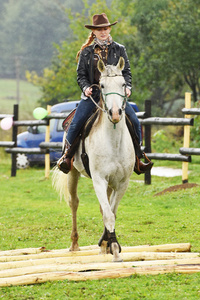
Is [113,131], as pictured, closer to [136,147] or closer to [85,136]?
[85,136]

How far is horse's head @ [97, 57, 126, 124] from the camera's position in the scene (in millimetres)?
6020

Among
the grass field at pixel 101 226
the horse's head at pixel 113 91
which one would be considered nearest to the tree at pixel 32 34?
the grass field at pixel 101 226

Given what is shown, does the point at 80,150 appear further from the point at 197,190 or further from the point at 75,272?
the point at 197,190

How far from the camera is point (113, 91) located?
20.2 ft

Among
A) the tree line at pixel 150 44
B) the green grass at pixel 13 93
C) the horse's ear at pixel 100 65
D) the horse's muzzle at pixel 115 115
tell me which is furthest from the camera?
the green grass at pixel 13 93

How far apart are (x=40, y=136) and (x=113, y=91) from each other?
14864 mm

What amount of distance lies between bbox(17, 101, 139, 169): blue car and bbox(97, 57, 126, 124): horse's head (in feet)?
43.4

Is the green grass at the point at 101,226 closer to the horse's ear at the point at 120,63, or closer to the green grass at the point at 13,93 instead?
the horse's ear at the point at 120,63

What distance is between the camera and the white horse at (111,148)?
20.2 ft

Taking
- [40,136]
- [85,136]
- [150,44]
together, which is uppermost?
[150,44]

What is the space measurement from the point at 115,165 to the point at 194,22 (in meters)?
31.2

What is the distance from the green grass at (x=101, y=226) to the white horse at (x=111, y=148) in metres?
0.90

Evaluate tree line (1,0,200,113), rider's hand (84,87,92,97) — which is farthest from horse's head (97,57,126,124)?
tree line (1,0,200,113)

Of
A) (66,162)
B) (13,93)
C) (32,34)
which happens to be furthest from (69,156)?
(32,34)
